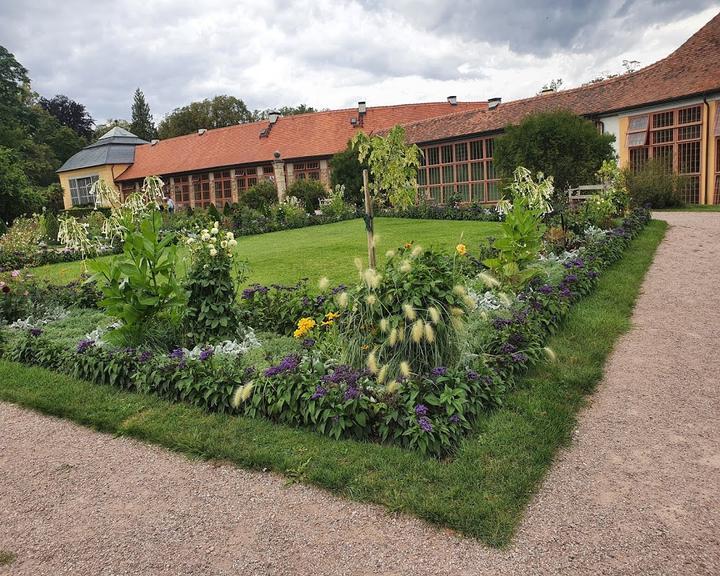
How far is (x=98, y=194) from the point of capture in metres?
7.04

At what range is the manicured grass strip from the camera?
10.7 feet

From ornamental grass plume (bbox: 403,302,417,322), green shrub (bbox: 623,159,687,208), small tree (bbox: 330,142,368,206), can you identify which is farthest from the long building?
ornamental grass plume (bbox: 403,302,417,322)

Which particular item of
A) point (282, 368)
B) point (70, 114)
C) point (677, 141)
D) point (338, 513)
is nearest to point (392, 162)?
point (282, 368)

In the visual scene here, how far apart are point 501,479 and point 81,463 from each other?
2.80 metres

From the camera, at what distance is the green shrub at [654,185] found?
1797 cm

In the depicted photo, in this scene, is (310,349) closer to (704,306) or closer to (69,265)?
(704,306)

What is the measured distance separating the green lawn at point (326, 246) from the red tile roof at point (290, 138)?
1399 centimetres

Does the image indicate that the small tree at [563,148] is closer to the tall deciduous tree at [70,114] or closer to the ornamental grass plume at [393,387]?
the ornamental grass plume at [393,387]

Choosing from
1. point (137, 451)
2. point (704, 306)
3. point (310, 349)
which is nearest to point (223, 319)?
point (310, 349)

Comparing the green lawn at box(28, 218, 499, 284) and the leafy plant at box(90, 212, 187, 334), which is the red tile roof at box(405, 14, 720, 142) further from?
the leafy plant at box(90, 212, 187, 334)

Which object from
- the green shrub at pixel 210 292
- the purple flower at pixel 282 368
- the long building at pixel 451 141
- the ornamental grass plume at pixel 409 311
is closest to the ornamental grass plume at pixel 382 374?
the ornamental grass plume at pixel 409 311

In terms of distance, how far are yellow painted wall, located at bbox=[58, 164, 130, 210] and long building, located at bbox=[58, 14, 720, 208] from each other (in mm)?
78

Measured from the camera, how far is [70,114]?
202 ft

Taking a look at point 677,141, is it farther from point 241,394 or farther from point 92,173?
point 92,173
